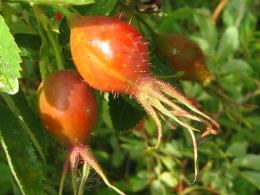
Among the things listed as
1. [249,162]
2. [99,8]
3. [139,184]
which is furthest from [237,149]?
[99,8]

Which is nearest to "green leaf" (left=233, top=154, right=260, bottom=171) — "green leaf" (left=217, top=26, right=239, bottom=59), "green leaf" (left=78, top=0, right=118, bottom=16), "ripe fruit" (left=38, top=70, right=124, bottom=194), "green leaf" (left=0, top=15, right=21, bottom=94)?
"green leaf" (left=217, top=26, right=239, bottom=59)

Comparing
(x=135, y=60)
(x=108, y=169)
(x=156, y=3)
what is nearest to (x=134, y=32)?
(x=135, y=60)

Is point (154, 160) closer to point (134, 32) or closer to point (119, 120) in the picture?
point (119, 120)

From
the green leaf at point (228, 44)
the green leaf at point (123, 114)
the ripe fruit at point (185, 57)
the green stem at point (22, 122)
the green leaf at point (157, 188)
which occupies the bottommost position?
the green leaf at point (157, 188)

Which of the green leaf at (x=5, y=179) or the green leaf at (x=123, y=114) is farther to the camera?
the green leaf at (x=5, y=179)

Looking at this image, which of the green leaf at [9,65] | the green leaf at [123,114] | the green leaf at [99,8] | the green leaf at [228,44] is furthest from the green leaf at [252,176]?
the green leaf at [9,65]

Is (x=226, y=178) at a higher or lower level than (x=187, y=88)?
lower

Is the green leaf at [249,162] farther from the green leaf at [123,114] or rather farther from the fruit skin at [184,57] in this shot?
the fruit skin at [184,57]
